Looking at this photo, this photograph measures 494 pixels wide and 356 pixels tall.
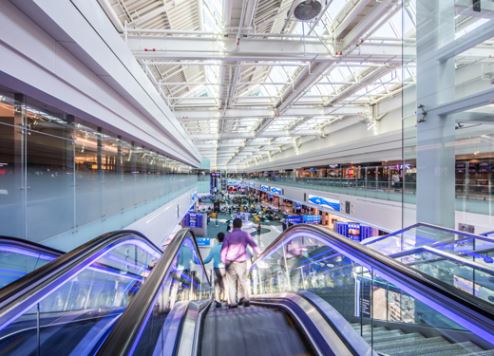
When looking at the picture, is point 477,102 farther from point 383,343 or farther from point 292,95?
point 292,95

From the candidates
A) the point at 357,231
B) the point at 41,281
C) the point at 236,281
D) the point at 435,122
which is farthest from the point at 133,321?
the point at 357,231

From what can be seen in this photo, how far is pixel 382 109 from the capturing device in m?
12.7

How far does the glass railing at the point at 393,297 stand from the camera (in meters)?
1.25

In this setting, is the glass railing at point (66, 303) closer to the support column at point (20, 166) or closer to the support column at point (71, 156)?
the support column at point (20, 166)

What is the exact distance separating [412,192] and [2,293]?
7.09 m

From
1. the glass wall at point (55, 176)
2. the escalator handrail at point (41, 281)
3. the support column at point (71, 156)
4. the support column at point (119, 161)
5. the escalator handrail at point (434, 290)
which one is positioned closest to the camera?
the escalator handrail at point (434, 290)

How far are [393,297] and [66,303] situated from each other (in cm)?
355

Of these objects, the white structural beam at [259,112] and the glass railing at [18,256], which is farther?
the white structural beam at [259,112]

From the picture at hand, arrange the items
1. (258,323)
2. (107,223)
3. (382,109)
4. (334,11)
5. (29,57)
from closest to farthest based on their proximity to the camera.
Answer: (29,57), (258,323), (107,223), (334,11), (382,109)

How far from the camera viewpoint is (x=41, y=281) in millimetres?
1446

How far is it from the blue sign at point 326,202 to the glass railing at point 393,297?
977 cm

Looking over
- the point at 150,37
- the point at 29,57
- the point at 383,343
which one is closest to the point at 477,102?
the point at 383,343

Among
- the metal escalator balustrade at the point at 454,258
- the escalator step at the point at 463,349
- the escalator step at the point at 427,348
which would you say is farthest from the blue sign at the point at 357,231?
the escalator step at the point at 463,349

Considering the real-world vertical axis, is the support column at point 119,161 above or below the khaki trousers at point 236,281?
above
